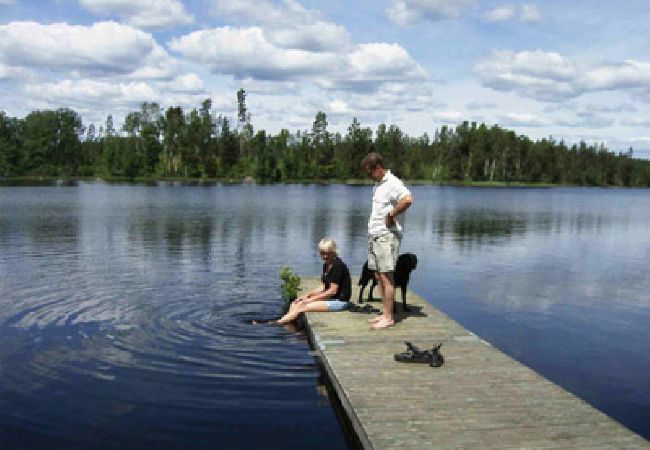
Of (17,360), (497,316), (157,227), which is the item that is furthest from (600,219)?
(17,360)

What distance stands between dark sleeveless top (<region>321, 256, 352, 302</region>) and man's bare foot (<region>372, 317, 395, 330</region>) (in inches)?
69.2

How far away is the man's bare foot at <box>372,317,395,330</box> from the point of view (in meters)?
11.3

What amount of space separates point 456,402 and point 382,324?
3971 mm

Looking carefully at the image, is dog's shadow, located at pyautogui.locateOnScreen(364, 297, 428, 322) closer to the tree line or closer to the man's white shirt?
the man's white shirt

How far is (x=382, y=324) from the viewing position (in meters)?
11.3

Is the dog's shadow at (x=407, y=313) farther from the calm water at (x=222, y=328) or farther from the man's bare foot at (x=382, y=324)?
the calm water at (x=222, y=328)

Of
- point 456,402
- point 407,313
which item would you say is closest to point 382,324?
point 407,313

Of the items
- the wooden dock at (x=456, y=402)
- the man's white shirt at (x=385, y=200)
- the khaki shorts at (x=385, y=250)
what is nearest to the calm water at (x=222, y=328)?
the wooden dock at (x=456, y=402)

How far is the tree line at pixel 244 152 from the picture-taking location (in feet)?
456

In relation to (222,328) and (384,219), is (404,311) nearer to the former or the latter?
(384,219)

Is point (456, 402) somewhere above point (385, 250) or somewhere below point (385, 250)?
below

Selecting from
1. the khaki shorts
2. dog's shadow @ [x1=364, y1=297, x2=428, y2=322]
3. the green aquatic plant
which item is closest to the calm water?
the green aquatic plant

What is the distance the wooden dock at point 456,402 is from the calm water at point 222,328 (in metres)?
0.83

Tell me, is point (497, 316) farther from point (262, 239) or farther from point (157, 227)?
point (157, 227)
